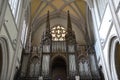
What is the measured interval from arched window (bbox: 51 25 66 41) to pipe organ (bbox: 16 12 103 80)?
2463 mm

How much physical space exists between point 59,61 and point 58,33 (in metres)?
4.20

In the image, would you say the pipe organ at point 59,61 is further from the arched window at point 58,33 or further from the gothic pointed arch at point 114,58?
the arched window at point 58,33

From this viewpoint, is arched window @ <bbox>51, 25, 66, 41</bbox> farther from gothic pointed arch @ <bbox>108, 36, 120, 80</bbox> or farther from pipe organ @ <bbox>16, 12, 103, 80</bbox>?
gothic pointed arch @ <bbox>108, 36, 120, 80</bbox>

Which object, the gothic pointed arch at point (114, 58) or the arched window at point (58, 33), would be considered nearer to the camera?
the gothic pointed arch at point (114, 58)

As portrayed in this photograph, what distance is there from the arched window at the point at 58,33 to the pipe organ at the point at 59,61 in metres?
2.46

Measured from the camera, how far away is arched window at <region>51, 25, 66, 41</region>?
19211 millimetres

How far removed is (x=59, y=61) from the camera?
16469 millimetres

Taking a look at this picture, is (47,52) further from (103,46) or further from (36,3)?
(36,3)

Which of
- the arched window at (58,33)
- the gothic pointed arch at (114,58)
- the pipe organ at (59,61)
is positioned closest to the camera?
the gothic pointed arch at (114,58)

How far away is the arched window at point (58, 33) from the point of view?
19211 mm

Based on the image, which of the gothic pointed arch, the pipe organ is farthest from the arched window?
the gothic pointed arch

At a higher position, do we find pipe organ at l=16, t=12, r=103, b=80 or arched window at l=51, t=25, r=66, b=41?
arched window at l=51, t=25, r=66, b=41

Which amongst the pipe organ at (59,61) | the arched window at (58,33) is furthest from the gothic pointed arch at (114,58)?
the arched window at (58,33)

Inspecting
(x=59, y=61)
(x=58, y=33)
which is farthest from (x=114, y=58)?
(x=58, y=33)
